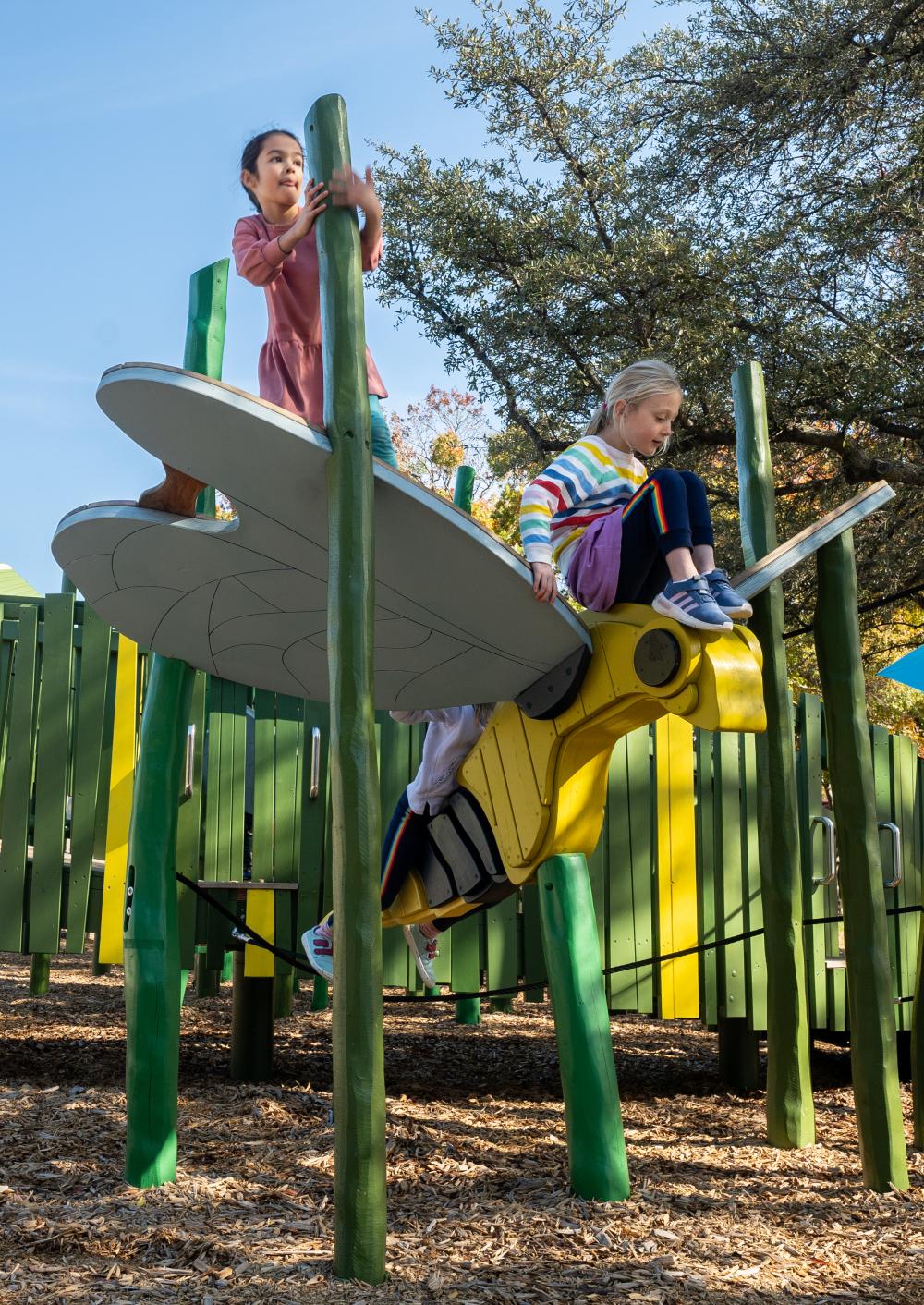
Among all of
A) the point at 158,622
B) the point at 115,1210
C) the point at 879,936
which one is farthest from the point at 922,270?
the point at 115,1210

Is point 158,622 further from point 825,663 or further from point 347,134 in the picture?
point 825,663

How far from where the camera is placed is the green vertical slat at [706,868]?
17.6 feet

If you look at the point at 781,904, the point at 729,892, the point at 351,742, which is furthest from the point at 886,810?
the point at 351,742

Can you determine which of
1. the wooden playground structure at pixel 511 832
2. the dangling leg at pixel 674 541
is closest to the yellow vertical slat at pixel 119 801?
the wooden playground structure at pixel 511 832

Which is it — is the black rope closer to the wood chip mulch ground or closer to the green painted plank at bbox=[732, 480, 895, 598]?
the wood chip mulch ground

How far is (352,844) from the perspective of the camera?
3117 millimetres

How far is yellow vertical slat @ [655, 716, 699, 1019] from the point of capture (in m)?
5.25

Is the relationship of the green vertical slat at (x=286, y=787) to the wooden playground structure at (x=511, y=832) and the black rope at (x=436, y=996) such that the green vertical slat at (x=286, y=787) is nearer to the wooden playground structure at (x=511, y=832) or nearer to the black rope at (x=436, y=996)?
the wooden playground structure at (x=511, y=832)

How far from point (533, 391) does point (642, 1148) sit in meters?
9.32

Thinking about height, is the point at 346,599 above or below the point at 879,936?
above

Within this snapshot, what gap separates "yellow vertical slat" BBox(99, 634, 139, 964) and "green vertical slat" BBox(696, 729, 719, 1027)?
8.68 ft

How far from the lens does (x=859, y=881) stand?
4.31 meters

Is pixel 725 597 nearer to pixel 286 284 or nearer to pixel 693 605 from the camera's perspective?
pixel 693 605

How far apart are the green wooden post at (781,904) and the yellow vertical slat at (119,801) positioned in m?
2.73
